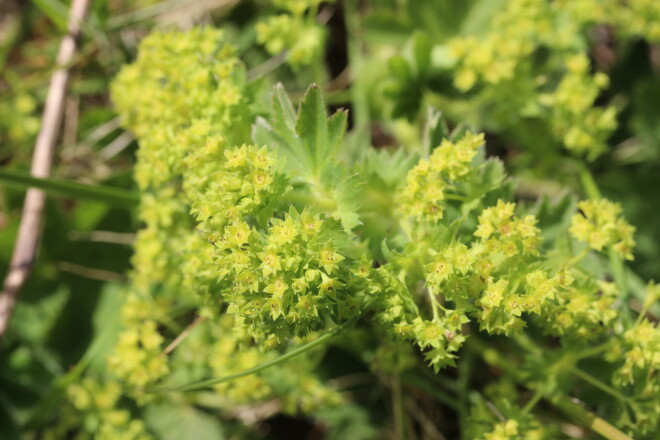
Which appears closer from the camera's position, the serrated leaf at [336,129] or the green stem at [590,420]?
the serrated leaf at [336,129]

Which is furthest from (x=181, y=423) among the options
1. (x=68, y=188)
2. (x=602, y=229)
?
(x=602, y=229)

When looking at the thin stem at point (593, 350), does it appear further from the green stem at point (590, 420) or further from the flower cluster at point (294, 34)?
the flower cluster at point (294, 34)

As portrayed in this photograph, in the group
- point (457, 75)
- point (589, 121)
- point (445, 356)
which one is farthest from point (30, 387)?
point (589, 121)

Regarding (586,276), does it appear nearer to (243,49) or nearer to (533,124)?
(533,124)

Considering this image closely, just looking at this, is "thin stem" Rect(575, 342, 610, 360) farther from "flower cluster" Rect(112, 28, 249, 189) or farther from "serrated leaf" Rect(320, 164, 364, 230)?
"flower cluster" Rect(112, 28, 249, 189)

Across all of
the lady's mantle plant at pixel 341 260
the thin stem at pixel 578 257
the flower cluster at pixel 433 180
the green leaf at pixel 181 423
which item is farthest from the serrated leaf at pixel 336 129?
the green leaf at pixel 181 423

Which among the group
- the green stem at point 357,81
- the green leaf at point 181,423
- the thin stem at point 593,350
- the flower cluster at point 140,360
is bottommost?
the thin stem at point 593,350

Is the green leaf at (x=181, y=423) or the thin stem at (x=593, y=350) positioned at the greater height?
the green leaf at (x=181, y=423)
